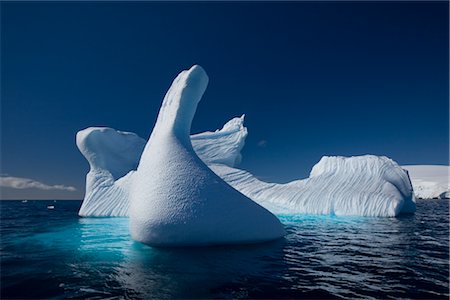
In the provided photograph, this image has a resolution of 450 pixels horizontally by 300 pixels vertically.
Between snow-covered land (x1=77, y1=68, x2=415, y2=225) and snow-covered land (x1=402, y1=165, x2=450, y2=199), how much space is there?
64.6 m

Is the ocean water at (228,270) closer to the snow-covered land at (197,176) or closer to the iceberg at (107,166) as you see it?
the snow-covered land at (197,176)

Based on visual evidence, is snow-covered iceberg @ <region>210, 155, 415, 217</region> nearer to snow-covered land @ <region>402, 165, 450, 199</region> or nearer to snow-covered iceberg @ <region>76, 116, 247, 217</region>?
snow-covered iceberg @ <region>76, 116, 247, 217</region>

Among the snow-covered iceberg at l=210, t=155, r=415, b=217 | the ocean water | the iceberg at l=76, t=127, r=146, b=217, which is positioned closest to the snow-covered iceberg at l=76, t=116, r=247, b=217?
the iceberg at l=76, t=127, r=146, b=217

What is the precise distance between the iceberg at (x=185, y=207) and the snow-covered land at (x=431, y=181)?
8430 centimetres

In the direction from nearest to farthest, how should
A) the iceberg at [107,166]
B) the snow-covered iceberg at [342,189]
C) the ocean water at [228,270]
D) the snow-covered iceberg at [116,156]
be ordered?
the ocean water at [228,270] < the snow-covered iceberg at [342,189] < the iceberg at [107,166] < the snow-covered iceberg at [116,156]

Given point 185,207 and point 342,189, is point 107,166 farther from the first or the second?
point 342,189

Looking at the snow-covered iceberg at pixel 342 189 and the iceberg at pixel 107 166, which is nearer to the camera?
the snow-covered iceberg at pixel 342 189

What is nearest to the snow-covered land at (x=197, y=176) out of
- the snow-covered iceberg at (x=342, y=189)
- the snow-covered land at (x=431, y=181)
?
the snow-covered iceberg at (x=342, y=189)

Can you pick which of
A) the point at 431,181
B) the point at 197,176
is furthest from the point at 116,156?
the point at 431,181

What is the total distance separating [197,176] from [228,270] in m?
3.27

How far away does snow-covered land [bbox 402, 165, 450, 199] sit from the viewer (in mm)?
71600

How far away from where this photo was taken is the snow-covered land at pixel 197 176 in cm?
822

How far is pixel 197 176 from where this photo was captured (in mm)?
8297

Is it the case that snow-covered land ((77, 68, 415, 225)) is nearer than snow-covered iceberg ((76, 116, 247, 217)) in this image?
Yes
